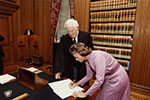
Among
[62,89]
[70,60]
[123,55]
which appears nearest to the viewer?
[62,89]

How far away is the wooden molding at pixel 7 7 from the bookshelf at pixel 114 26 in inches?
97.8

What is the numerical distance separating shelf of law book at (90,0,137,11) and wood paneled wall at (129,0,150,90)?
0.19 meters

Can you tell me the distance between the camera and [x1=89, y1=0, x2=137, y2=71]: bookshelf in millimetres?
2508

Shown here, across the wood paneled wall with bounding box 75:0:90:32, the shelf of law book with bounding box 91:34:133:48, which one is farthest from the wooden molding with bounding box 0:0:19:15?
the shelf of law book with bounding box 91:34:133:48

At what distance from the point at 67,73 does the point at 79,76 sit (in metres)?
0.21

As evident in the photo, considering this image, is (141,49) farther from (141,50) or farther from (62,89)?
(62,89)

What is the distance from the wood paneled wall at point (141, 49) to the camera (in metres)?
2.28

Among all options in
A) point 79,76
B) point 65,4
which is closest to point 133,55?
point 79,76

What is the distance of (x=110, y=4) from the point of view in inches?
106

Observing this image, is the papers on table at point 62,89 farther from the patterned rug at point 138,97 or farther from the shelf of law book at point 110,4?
the shelf of law book at point 110,4

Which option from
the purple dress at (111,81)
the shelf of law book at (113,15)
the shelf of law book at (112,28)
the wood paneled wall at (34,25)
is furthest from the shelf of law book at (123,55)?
the wood paneled wall at (34,25)

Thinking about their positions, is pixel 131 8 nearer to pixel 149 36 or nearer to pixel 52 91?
pixel 149 36

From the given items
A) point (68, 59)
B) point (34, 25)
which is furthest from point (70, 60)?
point (34, 25)

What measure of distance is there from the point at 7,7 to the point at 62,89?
340cm
